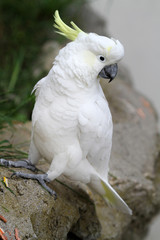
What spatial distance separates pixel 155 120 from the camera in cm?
395

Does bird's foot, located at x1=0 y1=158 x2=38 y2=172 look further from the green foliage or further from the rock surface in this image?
the green foliage

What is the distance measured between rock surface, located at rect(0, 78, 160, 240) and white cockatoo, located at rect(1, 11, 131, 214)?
0.47 ft

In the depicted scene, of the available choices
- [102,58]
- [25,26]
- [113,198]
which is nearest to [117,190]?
[113,198]

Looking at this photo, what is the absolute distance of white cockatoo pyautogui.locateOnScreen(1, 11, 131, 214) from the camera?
6.38 feet

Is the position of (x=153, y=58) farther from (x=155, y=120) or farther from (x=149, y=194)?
Result: (x=149, y=194)

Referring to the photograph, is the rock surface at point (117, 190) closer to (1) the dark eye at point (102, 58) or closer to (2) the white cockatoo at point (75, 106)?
(2) the white cockatoo at point (75, 106)

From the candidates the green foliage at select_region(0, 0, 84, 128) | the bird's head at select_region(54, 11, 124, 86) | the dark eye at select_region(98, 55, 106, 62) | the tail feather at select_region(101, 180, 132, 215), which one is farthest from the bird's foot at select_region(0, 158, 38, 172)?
the green foliage at select_region(0, 0, 84, 128)

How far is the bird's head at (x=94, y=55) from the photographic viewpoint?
191 centimetres

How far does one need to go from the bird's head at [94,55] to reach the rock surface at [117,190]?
0.62m

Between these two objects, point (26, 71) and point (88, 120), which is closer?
point (88, 120)

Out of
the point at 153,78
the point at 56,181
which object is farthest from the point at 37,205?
the point at 153,78

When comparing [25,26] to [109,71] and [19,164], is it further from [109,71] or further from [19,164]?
[109,71]

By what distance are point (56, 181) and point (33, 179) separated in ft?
1.05

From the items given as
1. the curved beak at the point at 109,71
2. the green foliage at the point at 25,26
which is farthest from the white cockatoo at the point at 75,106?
the green foliage at the point at 25,26
